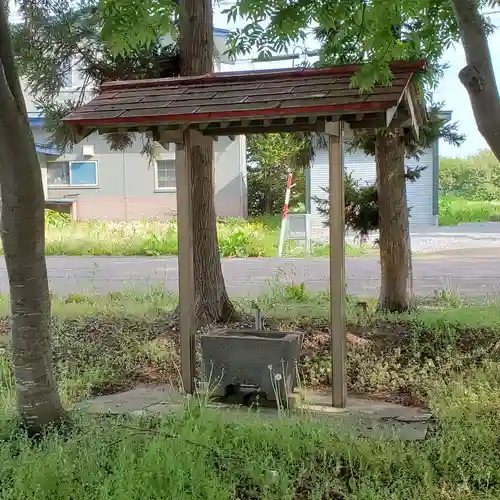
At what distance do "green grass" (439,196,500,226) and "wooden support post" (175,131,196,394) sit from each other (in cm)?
2166

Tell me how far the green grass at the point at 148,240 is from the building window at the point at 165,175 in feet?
6.04

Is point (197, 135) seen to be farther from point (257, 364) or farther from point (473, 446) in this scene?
point (473, 446)

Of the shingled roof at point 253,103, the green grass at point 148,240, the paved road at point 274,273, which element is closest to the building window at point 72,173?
the green grass at point 148,240

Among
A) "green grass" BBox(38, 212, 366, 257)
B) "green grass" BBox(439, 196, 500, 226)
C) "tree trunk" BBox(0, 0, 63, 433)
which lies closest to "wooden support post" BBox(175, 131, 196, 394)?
"tree trunk" BBox(0, 0, 63, 433)

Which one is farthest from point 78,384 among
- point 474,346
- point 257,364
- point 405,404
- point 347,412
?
point 474,346

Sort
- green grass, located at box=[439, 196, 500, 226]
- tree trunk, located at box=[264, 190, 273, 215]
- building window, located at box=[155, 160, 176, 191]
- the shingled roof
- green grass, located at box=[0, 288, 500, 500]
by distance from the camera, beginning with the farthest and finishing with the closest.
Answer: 1. green grass, located at box=[439, 196, 500, 226]
2. tree trunk, located at box=[264, 190, 273, 215]
3. building window, located at box=[155, 160, 176, 191]
4. the shingled roof
5. green grass, located at box=[0, 288, 500, 500]

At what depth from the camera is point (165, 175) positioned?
832 inches

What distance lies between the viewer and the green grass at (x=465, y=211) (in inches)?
1090

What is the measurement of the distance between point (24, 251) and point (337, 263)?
7.65 feet

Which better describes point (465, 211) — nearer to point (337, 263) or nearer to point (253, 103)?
point (337, 263)

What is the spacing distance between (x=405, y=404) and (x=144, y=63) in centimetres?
482

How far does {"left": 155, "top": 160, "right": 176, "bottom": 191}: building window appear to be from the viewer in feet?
69.2

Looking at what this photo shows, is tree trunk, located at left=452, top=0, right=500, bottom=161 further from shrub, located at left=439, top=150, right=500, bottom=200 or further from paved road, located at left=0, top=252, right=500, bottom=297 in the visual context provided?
shrub, located at left=439, top=150, right=500, bottom=200

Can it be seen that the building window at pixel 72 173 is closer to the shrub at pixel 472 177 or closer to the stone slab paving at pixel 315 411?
the stone slab paving at pixel 315 411
